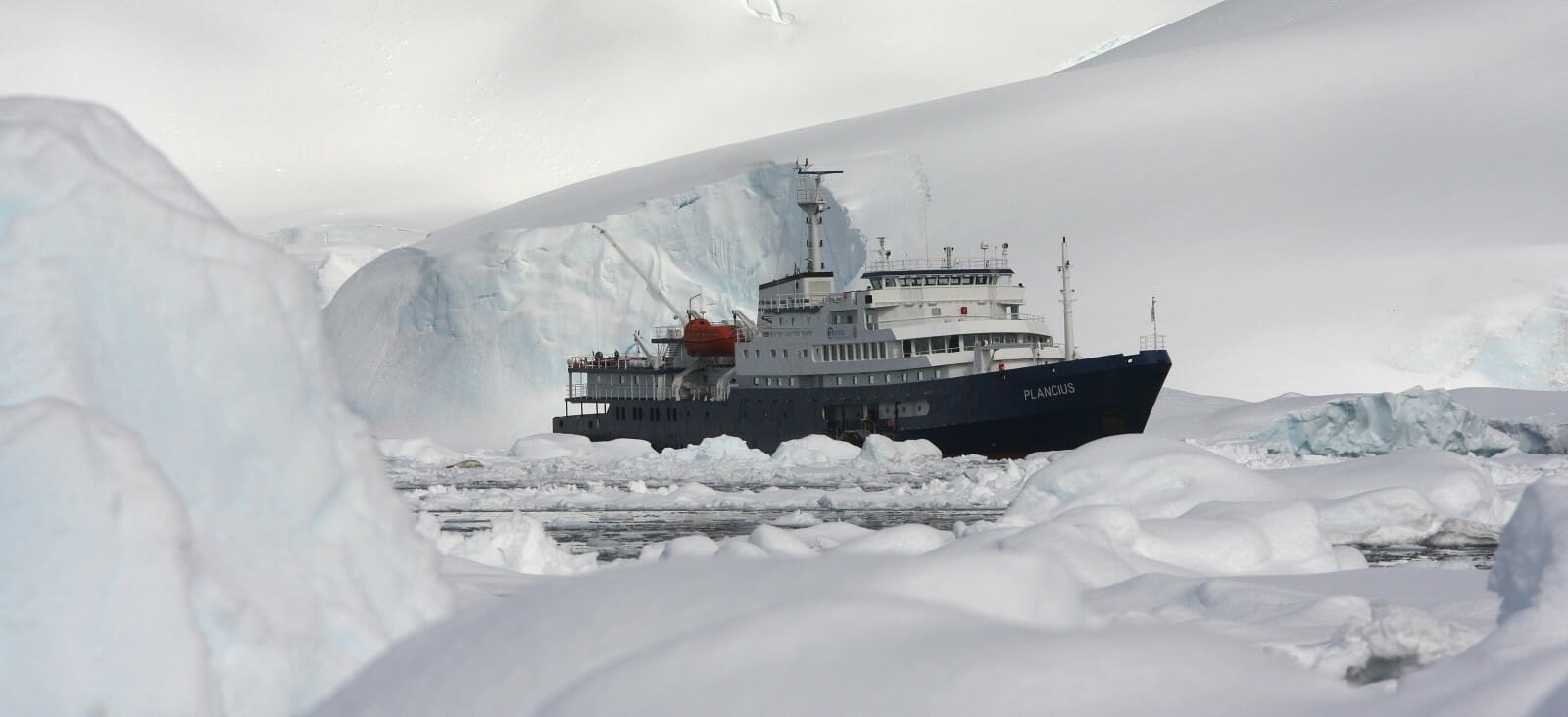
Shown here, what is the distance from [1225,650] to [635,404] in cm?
4303

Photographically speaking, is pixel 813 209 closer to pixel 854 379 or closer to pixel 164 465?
pixel 854 379

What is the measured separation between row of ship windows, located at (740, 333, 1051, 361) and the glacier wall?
10.7 meters

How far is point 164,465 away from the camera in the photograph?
682 centimetres

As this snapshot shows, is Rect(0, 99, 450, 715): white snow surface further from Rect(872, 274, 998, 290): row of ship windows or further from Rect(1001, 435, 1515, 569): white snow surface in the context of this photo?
Rect(872, 274, 998, 290): row of ship windows

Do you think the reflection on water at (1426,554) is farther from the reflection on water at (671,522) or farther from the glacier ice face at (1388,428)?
the glacier ice face at (1388,428)

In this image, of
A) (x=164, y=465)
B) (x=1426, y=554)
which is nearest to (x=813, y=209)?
(x=1426, y=554)

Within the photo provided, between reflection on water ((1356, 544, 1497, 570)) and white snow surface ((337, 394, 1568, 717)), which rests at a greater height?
white snow surface ((337, 394, 1568, 717))

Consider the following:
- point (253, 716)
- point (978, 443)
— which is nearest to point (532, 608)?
point (253, 716)

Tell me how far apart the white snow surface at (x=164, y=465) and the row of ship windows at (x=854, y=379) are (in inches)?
1272

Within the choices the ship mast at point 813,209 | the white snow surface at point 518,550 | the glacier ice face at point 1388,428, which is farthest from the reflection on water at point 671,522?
the ship mast at point 813,209

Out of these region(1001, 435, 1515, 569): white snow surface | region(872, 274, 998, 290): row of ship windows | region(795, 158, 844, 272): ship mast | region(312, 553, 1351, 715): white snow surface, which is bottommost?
region(1001, 435, 1515, 569): white snow surface

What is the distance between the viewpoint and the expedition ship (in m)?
36.9

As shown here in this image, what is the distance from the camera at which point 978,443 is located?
126 feet

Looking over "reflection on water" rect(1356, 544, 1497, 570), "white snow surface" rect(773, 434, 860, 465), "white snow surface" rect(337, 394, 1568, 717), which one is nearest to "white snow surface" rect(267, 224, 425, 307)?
"white snow surface" rect(773, 434, 860, 465)
